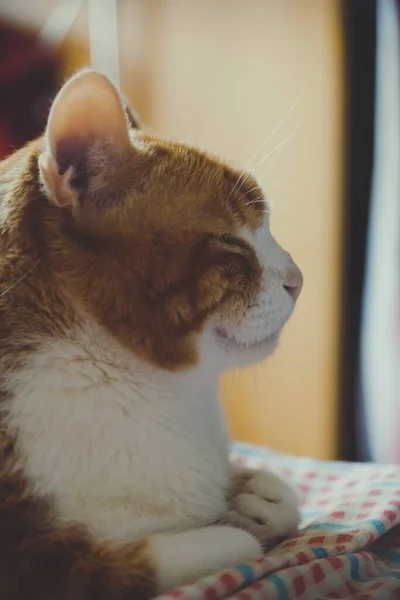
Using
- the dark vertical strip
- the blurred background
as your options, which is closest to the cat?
the blurred background

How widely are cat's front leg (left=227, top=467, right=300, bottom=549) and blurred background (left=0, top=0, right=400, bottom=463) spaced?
0.63 m

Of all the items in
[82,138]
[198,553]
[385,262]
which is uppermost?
[385,262]

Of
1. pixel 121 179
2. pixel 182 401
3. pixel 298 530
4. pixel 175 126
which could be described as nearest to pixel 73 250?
pixel 121 179

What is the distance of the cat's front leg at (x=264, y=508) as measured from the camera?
0.79 meters

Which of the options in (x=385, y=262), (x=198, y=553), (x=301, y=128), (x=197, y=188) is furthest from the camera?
(x=301, y=128)

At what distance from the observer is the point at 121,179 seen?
0.73 meters

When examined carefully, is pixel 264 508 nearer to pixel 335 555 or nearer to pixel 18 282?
pixel 335 555

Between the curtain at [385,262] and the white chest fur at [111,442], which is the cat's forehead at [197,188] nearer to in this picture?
the white chest fur at [111,442]

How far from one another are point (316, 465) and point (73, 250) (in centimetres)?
71

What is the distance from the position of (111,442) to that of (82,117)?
33 cm

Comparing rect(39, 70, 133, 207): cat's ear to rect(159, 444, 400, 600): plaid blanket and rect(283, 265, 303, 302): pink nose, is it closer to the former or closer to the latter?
rect(283, 265, 303, 302): pink nose

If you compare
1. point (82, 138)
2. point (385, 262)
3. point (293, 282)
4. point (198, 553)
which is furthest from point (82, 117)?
point (385, 262)

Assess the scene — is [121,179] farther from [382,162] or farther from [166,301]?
[382,162]

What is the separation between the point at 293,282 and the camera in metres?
0.82
